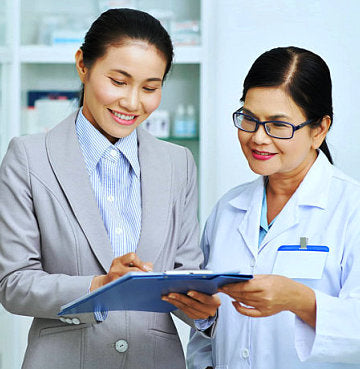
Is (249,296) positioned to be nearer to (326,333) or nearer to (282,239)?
(326,333)

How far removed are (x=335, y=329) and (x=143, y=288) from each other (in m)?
0.59

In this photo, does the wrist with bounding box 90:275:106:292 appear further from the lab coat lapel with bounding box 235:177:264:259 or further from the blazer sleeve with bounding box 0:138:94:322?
the lab coat lapel with bounding box 235:177:264:259

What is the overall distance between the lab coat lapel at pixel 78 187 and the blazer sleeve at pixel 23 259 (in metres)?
0.08

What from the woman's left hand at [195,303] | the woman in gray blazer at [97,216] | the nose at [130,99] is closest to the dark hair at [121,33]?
the woman in gray blazer at [97,216]

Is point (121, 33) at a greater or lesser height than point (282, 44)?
lesser

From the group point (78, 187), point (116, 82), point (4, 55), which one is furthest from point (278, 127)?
point (4, 55)

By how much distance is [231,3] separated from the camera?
3445 millimetres

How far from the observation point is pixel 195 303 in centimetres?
160

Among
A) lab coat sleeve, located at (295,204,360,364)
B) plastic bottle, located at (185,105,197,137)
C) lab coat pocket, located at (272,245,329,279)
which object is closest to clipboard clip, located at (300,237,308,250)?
lab coat pocket, located at (272,245,329,279)

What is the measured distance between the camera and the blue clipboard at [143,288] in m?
1.32

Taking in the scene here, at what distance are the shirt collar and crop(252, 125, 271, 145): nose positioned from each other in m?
0.36

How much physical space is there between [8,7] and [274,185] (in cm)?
239

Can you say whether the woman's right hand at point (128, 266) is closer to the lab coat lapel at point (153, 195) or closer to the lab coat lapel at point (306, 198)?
the lab coat lapel at point (153, 195)

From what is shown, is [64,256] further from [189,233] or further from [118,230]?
[189,233]
